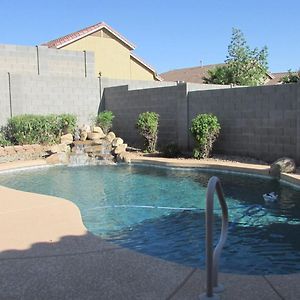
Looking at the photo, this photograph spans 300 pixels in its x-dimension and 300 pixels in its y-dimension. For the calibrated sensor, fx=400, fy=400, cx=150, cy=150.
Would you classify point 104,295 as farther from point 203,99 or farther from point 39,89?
point 39,89

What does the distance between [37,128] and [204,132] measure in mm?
6886

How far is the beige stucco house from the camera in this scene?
27.2 m

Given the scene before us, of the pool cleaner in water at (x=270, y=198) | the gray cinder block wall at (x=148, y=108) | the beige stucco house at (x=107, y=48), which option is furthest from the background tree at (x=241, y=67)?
the pool cleaner in water at (x=270, y=198)

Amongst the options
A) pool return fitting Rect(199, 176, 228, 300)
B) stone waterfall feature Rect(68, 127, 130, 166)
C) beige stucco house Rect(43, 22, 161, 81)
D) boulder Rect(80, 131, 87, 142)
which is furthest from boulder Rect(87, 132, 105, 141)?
pool return fitting Rect(199, 176, 228, 300)

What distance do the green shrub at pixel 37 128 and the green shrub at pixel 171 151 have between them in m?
4.51

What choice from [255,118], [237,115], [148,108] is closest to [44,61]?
[148,108]

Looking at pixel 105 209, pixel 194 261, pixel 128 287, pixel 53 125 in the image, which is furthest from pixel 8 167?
pixel 128 287

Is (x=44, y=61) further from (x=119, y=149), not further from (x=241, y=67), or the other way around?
(x=241, y=67)

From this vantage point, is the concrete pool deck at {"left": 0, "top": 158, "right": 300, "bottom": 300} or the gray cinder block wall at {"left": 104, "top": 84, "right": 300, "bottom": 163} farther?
the gray cinder block wall at {"left": 104, "top": 84, "right": 300, "bottom": 163}

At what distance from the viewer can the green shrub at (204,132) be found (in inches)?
512

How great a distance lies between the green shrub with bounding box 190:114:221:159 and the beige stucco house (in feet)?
49.3

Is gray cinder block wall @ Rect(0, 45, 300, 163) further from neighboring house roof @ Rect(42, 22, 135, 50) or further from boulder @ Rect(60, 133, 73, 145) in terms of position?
Result: neighboring house roof @ Rect(42, 22, 135, 50)

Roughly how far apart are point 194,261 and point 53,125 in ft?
41.2

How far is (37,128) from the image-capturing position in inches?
625
